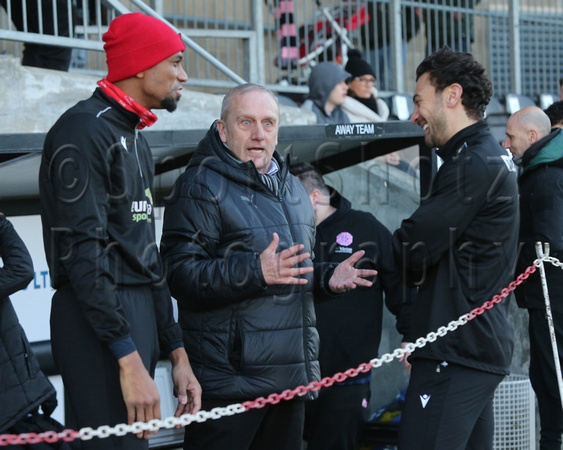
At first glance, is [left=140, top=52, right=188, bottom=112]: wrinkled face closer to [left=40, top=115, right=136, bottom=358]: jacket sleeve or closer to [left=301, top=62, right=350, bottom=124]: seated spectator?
[left=40, top=115, right=136, bottom=358]: jacket sleeve

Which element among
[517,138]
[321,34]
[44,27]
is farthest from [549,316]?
[321,34]

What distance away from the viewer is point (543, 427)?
504 centimetres

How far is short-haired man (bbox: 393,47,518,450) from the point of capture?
3.34m

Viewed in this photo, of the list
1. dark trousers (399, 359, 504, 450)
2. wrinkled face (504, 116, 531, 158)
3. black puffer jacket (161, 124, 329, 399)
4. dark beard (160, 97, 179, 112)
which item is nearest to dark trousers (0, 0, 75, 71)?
black puffer jacket (161, 124, 329, 399)

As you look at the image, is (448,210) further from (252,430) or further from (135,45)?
(135,45)

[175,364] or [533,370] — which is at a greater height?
[175,364]

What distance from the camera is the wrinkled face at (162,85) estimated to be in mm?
2941

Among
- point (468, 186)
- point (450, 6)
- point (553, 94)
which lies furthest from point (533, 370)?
point (553, 94)

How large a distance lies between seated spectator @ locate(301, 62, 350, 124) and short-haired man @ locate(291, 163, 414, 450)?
2567mm

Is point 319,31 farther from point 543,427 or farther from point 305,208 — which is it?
point 305,208

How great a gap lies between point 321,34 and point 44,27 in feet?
15.1

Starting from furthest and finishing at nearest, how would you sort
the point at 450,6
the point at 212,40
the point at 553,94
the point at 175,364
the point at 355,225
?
the point at 553,94 → the point at 450,6 → the point at 212,40 → the point at 355,225 → the point at 175,364

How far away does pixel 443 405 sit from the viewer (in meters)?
3.31

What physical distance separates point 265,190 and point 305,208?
230 millimetres
